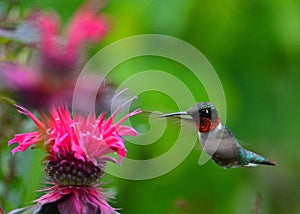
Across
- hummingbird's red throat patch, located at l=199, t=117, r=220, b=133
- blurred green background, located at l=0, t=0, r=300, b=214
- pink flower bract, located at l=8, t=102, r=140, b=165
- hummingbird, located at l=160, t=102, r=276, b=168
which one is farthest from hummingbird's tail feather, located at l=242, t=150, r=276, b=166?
blurred green background, located at l=0, t=0, r=300, b=214

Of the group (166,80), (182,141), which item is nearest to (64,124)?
(182,141)

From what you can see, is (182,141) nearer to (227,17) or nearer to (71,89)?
(71,89)

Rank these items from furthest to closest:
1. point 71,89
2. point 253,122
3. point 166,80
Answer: point 253,122
point 166,80
point 71,89

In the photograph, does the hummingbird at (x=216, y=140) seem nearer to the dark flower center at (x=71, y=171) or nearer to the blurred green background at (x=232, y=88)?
the dark flower center at (x=71, y=171)

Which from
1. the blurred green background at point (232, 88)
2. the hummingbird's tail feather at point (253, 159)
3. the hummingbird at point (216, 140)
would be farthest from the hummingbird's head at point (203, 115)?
the blurred green background at point (232, 88)

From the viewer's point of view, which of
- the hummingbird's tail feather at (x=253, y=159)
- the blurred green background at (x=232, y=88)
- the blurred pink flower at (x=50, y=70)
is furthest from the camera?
the blurred green background at (x=232, y=88)

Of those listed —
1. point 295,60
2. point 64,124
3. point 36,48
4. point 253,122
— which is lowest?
point 64,124

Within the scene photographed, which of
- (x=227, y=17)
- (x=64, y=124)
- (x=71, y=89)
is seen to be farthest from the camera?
(x=227, y=17)
